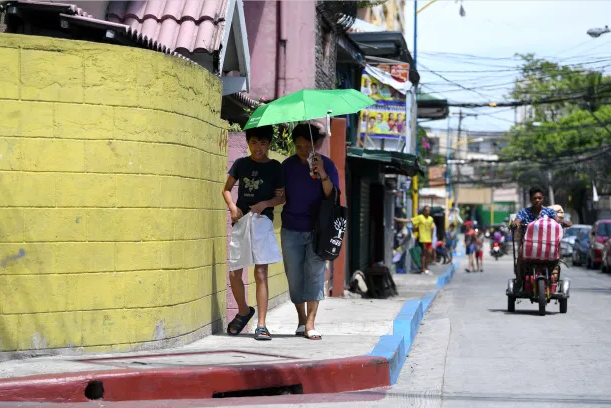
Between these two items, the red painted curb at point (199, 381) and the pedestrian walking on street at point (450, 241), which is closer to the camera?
the red painted curb at point (199, 381)

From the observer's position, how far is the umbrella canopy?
8742mm

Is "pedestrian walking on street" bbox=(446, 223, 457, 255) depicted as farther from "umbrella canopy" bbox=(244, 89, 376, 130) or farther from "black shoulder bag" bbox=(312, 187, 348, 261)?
"umbrella canopy" bbox=(244, 89, 376, 130)

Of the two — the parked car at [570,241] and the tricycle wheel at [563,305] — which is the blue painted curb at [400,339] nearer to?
the tricycle wheel at [563,305]

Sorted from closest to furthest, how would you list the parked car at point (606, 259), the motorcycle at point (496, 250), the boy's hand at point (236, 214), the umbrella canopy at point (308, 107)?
the umbrella canopy at point (308, 107), the boy's hand at point (236, 214), the parked car at point (606, 259), the motorcycle at point (496, 250)

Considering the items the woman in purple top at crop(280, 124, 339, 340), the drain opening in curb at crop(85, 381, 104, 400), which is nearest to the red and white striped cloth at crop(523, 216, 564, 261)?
the woman in purple top at crop(280, 124, 339, 340)

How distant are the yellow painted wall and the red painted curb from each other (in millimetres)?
1055

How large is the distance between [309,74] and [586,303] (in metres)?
6.40

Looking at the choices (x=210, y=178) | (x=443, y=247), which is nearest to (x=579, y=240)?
(x=443, y=247)

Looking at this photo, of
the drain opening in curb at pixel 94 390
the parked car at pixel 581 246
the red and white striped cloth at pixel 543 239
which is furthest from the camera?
the parked car at pixel 581 246

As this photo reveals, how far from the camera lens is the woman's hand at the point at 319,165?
9188mm

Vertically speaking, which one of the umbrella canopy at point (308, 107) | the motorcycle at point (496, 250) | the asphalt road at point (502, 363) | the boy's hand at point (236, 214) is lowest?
the motorcycle at point (496, 250)

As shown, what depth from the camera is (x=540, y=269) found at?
583 inches

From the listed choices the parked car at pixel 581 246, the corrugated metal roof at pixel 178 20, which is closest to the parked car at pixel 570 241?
the parked car at pixel 581 246

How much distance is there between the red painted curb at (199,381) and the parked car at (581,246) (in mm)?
35353
